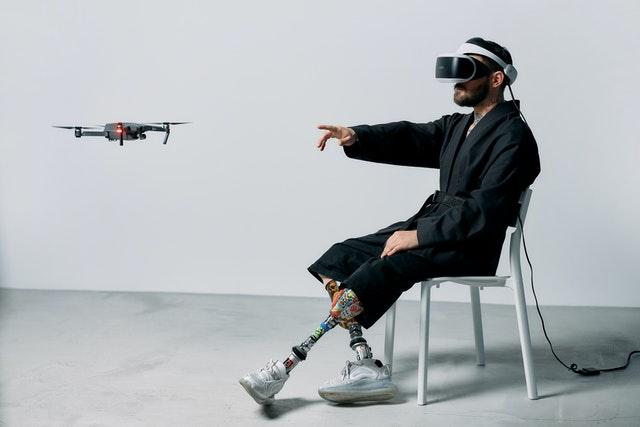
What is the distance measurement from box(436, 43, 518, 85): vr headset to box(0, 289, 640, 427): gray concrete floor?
1.05 metres

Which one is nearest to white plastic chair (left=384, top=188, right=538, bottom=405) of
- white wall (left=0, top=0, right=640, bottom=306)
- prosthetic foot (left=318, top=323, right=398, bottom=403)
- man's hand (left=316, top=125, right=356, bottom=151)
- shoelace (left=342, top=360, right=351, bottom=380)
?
prosthetic foot (left=318, top=323, right=398, bottom=403)

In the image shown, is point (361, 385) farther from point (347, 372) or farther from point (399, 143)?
point (399, 143)

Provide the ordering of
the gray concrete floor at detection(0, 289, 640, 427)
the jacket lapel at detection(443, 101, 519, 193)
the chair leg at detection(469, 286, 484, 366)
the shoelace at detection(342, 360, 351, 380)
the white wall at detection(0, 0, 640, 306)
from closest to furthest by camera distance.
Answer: the gray concrete floor at detection(0, 289, 640, 427) < the shoelace at detection(342, 360, 351, 380) < the jacket lapel at detection(443, 101, 519, 193) < the chair leg at detection(469, 286, 484, 366) < the white wall at detection(0, 0, 640, 306)

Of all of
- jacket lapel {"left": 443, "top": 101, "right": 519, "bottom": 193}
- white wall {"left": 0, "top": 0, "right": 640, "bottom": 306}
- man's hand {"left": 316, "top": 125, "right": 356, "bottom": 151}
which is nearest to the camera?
jacket lapel {"left": 443, "top": 101, "right": 519, "bottom": 193}

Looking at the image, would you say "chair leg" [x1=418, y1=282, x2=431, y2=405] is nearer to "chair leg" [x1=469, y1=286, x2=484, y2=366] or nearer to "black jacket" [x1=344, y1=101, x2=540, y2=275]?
"black jacket" [x1=344, y1=101, x2=540, y2=275]

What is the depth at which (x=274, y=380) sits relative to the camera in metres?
2.94

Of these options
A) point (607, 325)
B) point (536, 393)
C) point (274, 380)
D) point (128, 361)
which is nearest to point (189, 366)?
point (128, 361)

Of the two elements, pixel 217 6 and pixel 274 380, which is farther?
pixel 217 6

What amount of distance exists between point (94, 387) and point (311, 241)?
1.96 m

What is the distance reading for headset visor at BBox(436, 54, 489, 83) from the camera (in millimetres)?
3143

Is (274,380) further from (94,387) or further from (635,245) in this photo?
(635,245)

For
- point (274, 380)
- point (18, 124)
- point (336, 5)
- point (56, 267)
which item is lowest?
point (56, 267)

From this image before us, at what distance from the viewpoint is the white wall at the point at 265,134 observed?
4.64 m

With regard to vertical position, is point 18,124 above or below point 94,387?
above
